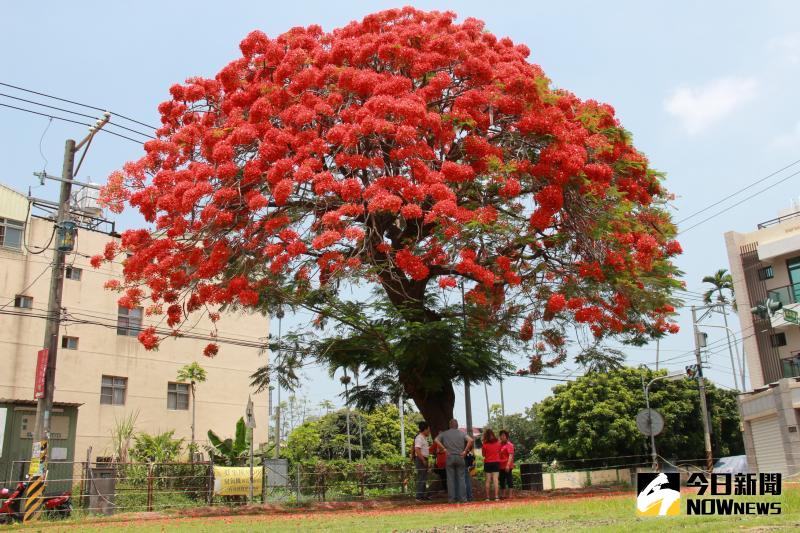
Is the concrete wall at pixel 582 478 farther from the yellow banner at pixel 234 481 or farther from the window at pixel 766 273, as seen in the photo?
the yellow banner at pixel 234 481

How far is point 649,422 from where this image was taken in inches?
703

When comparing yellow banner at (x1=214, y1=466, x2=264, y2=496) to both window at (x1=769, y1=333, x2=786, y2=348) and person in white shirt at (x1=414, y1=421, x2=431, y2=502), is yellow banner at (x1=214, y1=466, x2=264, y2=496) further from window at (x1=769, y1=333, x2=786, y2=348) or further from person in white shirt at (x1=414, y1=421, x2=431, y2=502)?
window at (x1=769, y1=333, x2=786, y2=348)

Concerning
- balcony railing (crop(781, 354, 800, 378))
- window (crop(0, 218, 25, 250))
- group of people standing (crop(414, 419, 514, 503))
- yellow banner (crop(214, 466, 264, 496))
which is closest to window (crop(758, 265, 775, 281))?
balcony railing (crop(781, 354, 800, 378))

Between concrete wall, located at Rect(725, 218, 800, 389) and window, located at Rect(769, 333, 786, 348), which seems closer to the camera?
concrete wall, located at Rect(725, 218, 800, 389)

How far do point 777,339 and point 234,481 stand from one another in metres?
27.1

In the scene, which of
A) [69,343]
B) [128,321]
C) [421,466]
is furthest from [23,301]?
[421,466]

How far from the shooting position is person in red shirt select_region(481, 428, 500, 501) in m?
15.2

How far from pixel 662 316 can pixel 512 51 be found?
7.26 metres

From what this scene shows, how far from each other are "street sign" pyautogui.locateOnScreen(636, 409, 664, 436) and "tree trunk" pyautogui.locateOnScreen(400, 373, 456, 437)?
181 inches

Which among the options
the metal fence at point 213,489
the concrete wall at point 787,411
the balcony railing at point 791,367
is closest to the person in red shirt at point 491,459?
the metal fence at point 213,489

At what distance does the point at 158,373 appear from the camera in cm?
3412

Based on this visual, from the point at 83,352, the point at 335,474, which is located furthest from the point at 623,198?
the point at 83,352

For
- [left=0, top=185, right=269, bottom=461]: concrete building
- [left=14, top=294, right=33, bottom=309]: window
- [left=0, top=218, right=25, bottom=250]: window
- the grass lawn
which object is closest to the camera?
the grass lawn

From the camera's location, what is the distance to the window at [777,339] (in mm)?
34312
